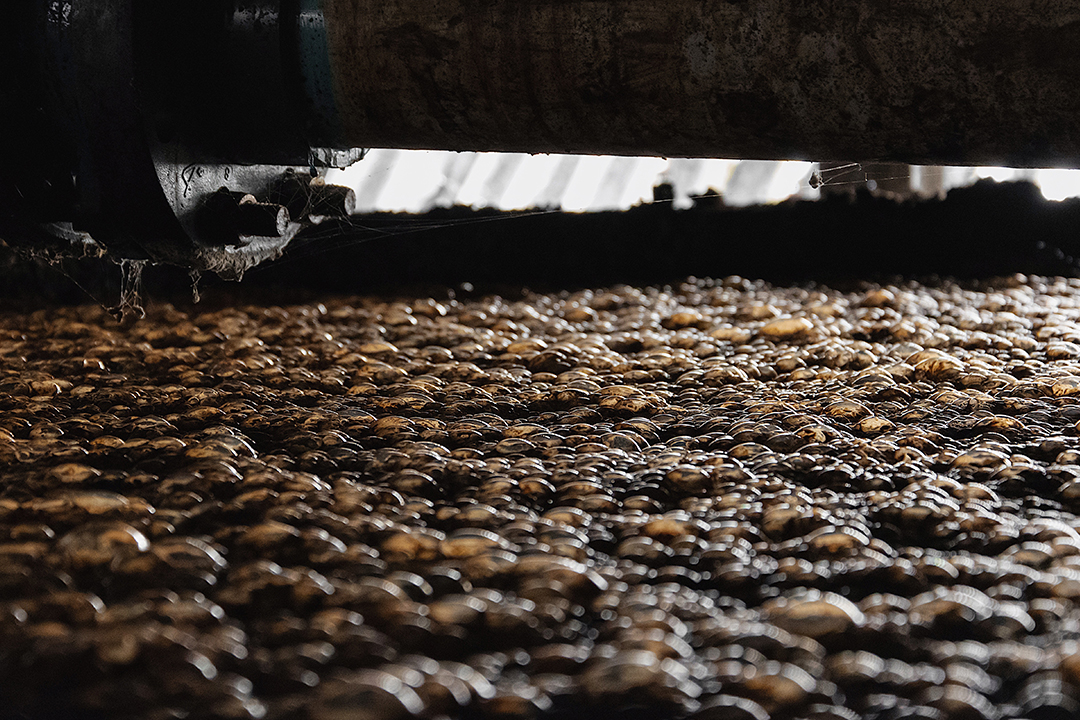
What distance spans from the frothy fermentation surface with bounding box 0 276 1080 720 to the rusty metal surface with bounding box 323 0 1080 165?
34cm

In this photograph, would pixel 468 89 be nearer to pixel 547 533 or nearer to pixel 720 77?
pixel 720 77

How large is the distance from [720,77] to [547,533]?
1.60 feet

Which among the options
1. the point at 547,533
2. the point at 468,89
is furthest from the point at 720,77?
the point at 547,533

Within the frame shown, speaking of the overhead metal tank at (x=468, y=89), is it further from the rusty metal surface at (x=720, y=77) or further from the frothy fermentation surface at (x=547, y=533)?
the frothy fermentation surface at (x=547, y=533)

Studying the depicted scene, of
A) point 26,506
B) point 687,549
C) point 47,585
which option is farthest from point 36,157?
point 687,549

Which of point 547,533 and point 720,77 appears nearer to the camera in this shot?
point 547,533

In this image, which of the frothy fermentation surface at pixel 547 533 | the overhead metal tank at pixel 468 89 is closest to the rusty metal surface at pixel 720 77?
the overhead metal tank at pixel 468 89

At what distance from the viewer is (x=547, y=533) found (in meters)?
0.76

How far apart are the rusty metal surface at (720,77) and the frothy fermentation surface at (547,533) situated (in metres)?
0.34

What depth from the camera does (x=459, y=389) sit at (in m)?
1.26

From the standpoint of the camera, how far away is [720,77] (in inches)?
35.0

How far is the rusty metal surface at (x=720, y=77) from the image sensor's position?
808 millimetres

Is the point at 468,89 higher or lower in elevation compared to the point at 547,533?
higher

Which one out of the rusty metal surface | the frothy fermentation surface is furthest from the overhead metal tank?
the frothy fermentation surface
